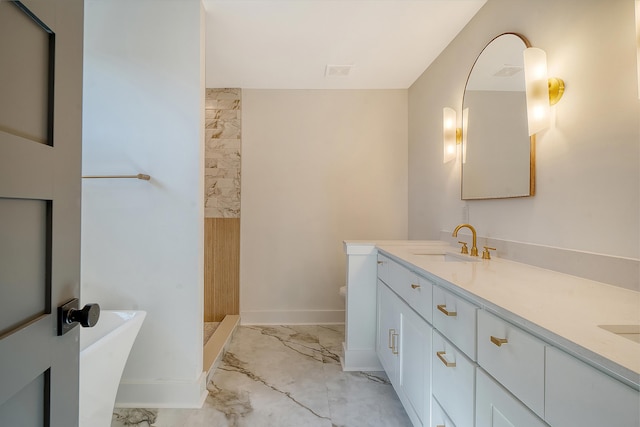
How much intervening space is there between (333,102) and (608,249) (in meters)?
2.59

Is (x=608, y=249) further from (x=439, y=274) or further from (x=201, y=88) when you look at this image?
(x=201, y=88)

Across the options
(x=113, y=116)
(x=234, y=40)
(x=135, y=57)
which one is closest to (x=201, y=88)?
(x=135, y=57)

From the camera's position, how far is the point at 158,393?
6.11 ft

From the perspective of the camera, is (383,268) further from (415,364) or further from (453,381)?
(453,381)

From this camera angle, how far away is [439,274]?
1.27m

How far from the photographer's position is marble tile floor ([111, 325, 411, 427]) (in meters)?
1.73

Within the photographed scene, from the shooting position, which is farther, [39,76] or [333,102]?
[333,102]

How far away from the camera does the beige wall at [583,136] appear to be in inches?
42.9

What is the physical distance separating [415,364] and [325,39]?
2.18 metres

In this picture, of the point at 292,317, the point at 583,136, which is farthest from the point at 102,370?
the point at 583,136

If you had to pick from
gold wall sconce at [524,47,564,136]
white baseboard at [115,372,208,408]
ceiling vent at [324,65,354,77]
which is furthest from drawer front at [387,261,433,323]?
ceiling vent at [324,65,354,77]

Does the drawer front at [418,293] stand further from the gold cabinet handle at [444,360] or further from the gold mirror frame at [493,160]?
the gold mirror frame at [493,160]

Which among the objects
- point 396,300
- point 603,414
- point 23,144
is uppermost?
point 23,144

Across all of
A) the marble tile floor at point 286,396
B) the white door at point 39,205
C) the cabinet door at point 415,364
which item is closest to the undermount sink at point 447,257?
the cabinet door at point 415,364
